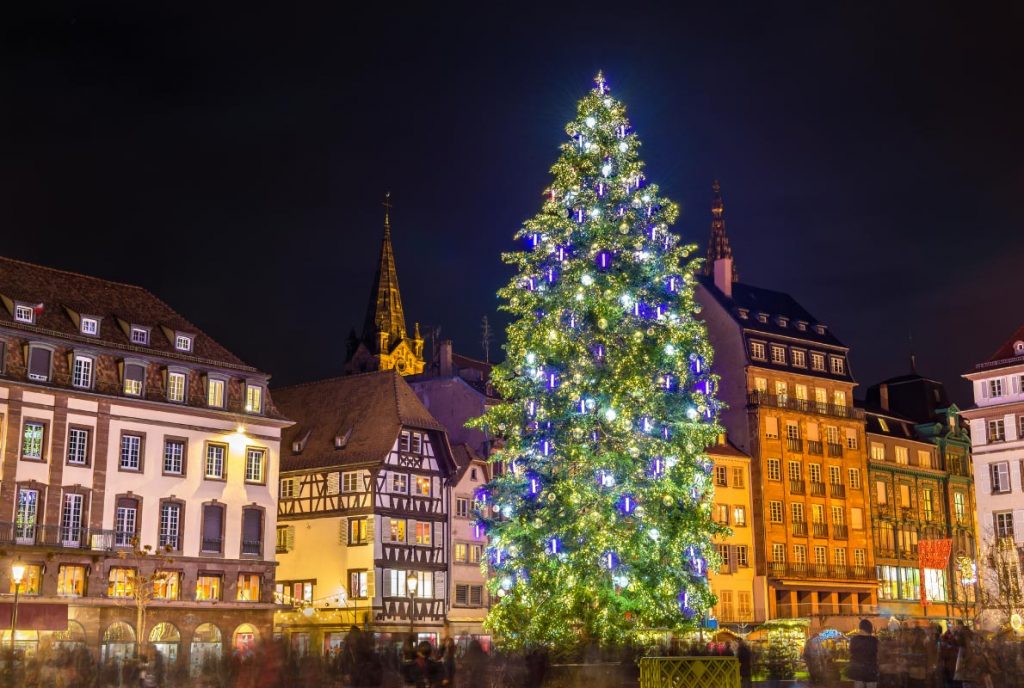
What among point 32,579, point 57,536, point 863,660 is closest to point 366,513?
point 57,536

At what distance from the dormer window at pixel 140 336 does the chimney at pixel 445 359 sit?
27013mm

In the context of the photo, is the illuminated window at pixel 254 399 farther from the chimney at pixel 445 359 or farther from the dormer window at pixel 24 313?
the chimney at pixel 445 359

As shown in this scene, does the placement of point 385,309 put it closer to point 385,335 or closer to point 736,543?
point 385,335

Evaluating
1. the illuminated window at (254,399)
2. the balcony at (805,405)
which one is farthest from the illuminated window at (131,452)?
the balcony at (805,405)

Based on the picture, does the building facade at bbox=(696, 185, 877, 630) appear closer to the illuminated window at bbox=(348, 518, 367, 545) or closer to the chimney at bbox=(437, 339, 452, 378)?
the chimney at bbox=(437, 339, 452, 378)

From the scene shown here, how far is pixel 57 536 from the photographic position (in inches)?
2115

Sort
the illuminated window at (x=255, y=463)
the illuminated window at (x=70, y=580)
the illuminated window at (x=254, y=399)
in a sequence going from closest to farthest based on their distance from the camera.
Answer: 1. the illuminated window at (x=70, y=580)
2. the illuminated window at (x=255, y=463)
3. the illuminated window at (x=254, y=399)

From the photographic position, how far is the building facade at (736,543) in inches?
3189

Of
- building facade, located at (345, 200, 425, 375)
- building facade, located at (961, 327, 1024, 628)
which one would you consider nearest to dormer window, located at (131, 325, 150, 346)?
building facade, located at (961, 327, 1024, 628)

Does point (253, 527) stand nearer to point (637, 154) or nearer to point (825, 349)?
point (637, 154)

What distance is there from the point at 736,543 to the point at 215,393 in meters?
35.9

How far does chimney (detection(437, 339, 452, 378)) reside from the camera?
276 feet

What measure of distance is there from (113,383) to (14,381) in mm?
4674

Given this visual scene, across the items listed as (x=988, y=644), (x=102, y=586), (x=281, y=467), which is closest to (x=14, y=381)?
(x=102, y=586)
